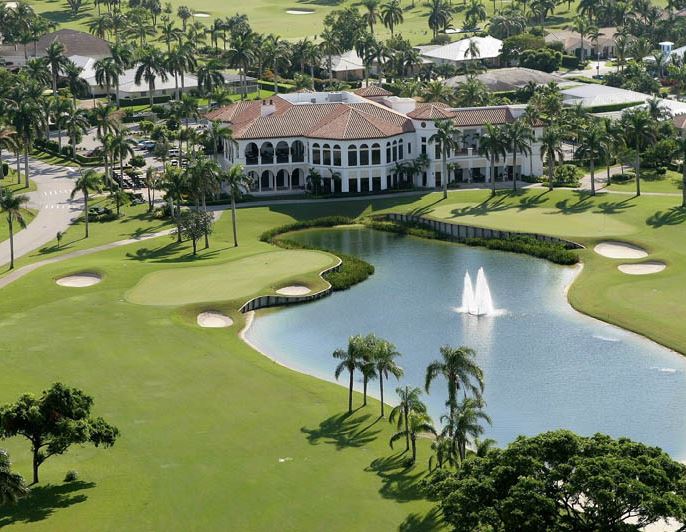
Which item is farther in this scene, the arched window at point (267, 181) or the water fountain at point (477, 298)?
the arched window at point (267, 181)

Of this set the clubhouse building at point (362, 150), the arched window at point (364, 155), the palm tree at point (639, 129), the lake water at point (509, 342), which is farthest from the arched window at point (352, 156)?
the palm tree at point (639, 129)

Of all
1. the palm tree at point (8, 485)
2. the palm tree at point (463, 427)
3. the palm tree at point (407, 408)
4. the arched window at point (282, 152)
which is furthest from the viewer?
the arched window at point (282, 152)

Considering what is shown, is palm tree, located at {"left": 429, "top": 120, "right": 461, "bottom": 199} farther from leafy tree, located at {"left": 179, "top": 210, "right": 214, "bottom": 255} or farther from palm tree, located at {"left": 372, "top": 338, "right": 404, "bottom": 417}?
palm tree, located at {"left": 372, "top": 338, "right": 404, "bottom": 417}

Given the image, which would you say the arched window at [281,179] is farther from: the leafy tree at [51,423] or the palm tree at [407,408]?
the leafy tree at [51,423]

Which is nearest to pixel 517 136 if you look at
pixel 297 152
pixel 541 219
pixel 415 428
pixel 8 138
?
pixel 541 219

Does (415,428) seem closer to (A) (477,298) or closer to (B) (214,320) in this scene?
(B) (214,320)

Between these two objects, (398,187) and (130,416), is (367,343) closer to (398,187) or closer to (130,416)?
(130,416)

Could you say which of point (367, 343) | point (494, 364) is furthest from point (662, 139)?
point (367, 343)
